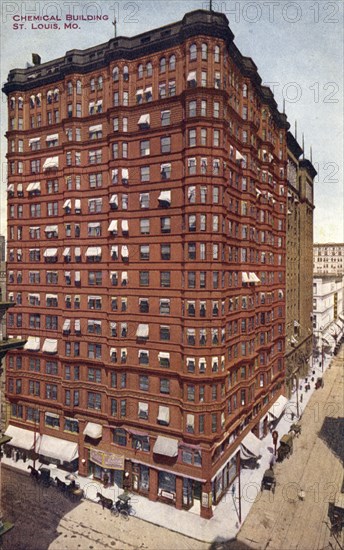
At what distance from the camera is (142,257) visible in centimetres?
3725

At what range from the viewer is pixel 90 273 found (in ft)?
130

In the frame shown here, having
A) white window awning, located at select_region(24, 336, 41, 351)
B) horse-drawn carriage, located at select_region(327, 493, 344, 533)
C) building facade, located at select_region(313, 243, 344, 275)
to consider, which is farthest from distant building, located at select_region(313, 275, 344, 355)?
building facade, located at select_region(313, 243, 344, 275)

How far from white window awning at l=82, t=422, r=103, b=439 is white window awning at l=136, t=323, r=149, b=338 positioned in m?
10.9

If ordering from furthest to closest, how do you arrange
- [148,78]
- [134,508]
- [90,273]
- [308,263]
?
[308,263] → [90,273] → [148,78] → [134,508]

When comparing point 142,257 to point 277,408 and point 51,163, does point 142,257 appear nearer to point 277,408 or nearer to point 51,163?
point 51,163

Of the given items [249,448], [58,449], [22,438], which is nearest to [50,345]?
[58,449]

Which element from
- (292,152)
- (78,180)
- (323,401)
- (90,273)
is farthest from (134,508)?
(292,152)

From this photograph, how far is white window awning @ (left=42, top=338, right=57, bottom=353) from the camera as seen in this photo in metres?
41.5

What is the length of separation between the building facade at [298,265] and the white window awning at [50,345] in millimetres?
35897

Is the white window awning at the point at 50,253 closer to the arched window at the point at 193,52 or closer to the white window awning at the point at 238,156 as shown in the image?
the white window awning at the point at 238,156

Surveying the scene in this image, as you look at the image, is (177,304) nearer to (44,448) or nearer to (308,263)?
(44,448)

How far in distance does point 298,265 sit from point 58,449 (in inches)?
2014

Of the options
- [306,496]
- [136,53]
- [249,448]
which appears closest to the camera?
[306,496]

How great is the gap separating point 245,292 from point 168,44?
2633 centimetres
